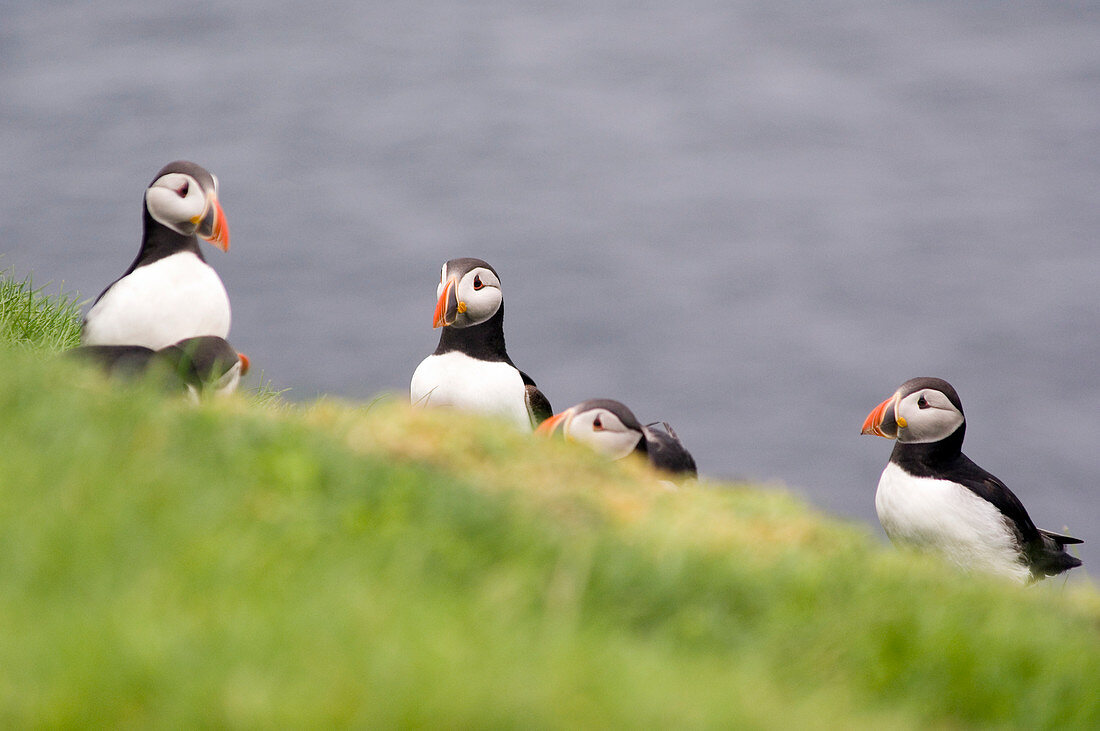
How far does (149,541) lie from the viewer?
330 centimetres

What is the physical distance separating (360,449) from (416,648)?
223cm

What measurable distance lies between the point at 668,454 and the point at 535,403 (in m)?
1.60

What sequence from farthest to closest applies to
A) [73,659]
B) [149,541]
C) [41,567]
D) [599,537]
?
[599,537], [149,541], [41,567], [73,659]

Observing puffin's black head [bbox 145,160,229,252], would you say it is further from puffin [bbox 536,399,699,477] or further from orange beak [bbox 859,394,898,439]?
orange beak [bbox 859,394,898,439]

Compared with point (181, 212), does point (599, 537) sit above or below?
below

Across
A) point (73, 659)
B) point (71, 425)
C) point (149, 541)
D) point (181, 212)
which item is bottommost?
point (73, 659)

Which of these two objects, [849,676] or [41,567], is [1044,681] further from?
[41,567]

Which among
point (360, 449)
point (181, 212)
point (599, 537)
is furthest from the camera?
point (181, 212)

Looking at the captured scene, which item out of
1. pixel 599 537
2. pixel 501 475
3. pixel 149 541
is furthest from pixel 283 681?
pixel 501 475

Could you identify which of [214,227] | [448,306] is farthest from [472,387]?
[214,227]

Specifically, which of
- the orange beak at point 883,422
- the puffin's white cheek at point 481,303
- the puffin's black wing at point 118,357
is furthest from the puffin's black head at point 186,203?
the orange beak at point 883,422

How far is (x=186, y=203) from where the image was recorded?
22.2 feet

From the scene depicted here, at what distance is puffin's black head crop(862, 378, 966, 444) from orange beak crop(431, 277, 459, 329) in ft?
11.1

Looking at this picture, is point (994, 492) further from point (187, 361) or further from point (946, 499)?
point (187, 361)
